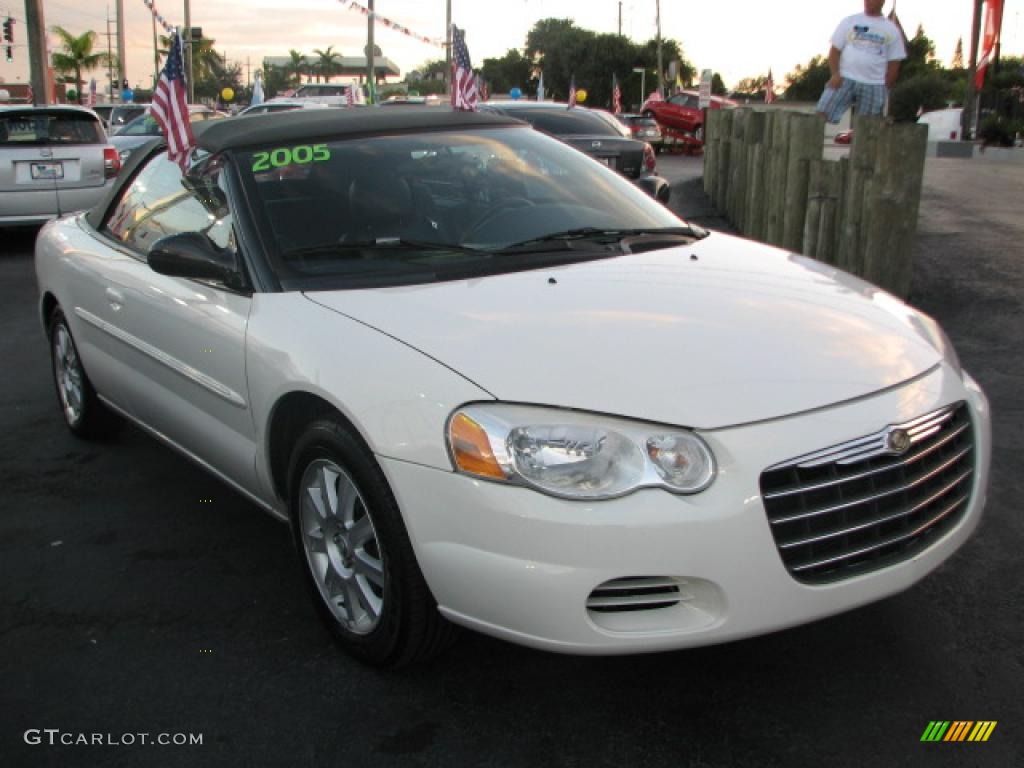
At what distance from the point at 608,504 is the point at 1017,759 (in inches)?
45.2

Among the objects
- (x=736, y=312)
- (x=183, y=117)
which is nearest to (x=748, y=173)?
(x=183, y=117)

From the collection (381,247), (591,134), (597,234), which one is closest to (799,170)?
(597,234)

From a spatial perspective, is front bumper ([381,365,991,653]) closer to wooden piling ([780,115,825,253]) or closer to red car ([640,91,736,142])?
wooden piling ([780,115,825,253])

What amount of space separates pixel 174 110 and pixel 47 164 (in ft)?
27.0

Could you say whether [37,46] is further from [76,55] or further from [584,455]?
[76,55]

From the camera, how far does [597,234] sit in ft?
13.0

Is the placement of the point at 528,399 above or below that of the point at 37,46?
below

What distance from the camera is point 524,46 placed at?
3401 inches

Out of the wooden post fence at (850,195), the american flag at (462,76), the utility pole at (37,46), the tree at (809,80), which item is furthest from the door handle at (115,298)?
the tree at (809,80)

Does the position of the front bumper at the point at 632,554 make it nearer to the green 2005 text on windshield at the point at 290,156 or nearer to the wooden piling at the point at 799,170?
the green 2005 text on windshield at the point at 290,156

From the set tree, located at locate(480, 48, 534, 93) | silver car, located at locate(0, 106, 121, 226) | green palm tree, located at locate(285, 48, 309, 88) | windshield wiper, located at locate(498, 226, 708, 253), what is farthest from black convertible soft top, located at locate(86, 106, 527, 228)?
green palm tree, located at locate(285, 48, 309, 88)

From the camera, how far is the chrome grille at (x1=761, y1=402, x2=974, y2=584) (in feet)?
8.77

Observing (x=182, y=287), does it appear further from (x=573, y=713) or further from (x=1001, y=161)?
(x=1001, y=161)

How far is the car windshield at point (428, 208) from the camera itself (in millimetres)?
3641
